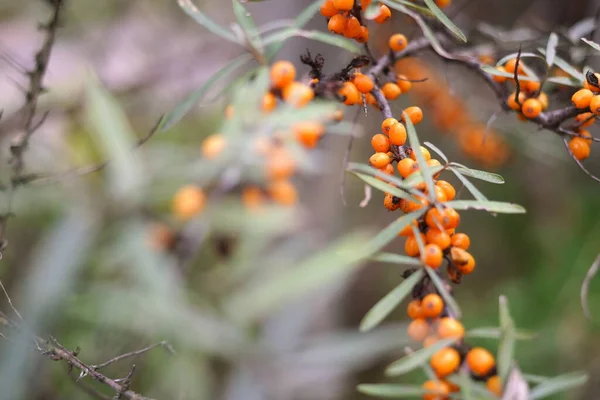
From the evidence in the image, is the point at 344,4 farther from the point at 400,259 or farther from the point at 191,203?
the point at 191,203

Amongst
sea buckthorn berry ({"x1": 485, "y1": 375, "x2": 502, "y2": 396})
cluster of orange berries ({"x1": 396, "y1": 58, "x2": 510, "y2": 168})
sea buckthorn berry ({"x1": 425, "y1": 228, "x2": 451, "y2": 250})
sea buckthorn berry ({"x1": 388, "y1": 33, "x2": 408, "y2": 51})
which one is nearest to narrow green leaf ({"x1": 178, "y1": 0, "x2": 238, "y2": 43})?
sea buckthorn berry ({"x1": 388, "y1": 33, "x2": 408, "y2": 51})

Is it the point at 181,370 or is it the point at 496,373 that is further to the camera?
the point at 181,370

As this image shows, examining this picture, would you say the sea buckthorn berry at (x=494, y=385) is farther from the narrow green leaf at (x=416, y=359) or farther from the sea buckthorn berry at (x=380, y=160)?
the sea buckthorn berry at (x=380, y=160)

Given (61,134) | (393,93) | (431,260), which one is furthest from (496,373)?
(61,134)

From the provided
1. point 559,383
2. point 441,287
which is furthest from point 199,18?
point 559,383

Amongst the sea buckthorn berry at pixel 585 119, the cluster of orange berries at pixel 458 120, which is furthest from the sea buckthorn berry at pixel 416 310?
the cluster of orange berries at pixel 458 120

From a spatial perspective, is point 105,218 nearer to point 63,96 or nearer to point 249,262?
point 249,262
